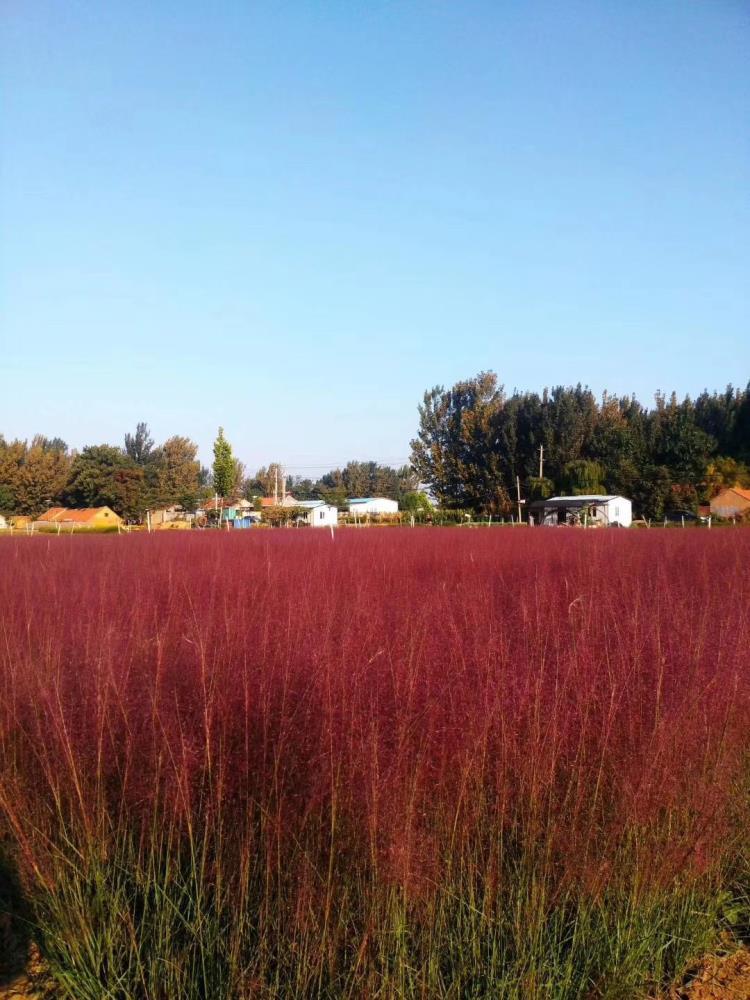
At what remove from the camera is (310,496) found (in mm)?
90062

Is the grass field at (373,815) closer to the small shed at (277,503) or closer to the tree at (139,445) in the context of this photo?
the small shed at (277,503)

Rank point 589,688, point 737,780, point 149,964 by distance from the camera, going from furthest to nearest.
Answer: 1. point 737,780
2. point 589,688
3. point 149,964

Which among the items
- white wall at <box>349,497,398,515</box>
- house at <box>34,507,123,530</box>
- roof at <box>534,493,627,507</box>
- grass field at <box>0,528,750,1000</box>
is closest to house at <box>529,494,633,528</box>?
roof at <box>534,493,627,507</box>

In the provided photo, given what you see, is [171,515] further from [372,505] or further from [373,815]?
[373,815]

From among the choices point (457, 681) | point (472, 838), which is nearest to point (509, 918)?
point (472, 838)

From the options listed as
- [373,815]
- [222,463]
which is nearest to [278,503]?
[222,463]

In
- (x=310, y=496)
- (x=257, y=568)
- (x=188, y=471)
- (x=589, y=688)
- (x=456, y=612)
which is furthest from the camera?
(x=310, y=496)

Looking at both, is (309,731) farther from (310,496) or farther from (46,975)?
(310,496)

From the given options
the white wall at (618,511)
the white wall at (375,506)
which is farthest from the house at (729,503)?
the white wall at (375,506)

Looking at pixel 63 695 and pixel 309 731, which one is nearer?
pixel 309 731

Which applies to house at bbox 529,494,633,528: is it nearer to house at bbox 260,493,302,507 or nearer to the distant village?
the distant village

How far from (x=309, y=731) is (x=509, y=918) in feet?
2.38

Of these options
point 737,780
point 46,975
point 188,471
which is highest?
point 188,471

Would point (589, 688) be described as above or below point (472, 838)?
above
